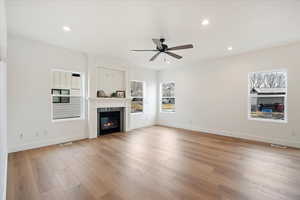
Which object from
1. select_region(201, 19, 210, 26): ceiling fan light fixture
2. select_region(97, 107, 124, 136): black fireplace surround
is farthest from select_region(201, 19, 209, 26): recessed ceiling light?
select_region(97, 107, 124, 136): black fireplace surround

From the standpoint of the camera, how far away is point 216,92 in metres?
5.12

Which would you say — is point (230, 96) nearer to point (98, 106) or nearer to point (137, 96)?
point (137, 96)

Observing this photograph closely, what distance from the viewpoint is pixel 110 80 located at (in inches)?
209

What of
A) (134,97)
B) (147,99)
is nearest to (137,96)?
(134,97)

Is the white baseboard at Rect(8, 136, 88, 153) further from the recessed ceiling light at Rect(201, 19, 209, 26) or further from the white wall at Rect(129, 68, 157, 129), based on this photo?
the recessed ceiling light at Rect(201, 19, 209, 26)

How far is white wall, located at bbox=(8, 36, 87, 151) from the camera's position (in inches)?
131

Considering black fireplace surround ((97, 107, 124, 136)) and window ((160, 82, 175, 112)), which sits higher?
window ((160, 82, 175, 112))

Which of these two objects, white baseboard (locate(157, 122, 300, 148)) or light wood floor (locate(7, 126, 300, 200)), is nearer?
light wood floor (locate(7, 126, 300, 200))

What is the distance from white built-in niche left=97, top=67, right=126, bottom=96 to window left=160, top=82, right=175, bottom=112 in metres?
2.22

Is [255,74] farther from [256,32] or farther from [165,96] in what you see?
[165,96]

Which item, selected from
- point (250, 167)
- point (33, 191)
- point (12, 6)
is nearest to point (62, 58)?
point (12, 6)

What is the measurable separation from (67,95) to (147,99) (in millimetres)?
3385

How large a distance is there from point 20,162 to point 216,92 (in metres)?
5.78

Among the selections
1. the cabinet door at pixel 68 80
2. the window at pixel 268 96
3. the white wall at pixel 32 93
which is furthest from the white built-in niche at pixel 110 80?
the window at pixel 268 96
